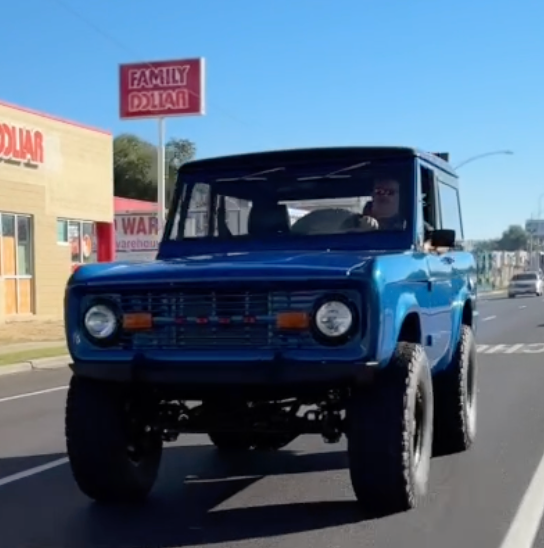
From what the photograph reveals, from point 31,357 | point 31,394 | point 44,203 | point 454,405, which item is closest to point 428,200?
point 454,405

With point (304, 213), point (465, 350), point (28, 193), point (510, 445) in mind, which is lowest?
point (510, 445)

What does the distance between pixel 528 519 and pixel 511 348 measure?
1412cm

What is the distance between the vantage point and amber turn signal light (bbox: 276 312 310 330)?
589 centimetres

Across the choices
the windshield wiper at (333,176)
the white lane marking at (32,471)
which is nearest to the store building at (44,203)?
the white lane marking at (32,471)

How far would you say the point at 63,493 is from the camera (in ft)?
24.2

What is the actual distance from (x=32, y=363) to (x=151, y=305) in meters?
13.1

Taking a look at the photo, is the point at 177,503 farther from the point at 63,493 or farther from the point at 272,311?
the point at 272,311

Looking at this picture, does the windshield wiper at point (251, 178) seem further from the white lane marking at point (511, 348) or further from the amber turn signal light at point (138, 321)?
the white lane marking at point (511, 348)

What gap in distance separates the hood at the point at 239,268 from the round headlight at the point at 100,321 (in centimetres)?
17

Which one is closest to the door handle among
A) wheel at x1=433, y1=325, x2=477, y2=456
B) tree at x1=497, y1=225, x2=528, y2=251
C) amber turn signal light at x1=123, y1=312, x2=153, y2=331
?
wheel at x1=433, y1=325, x2=477, y2=456

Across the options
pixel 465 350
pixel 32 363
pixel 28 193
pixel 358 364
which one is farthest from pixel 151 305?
pixel 28 193

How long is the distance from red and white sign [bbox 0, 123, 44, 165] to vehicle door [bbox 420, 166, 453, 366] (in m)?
21.5

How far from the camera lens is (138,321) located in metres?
6.17

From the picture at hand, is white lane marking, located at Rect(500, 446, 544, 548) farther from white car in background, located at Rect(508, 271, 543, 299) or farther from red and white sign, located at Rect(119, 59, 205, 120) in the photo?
white car in background, located at Rect(508, 271, 543, 299)
